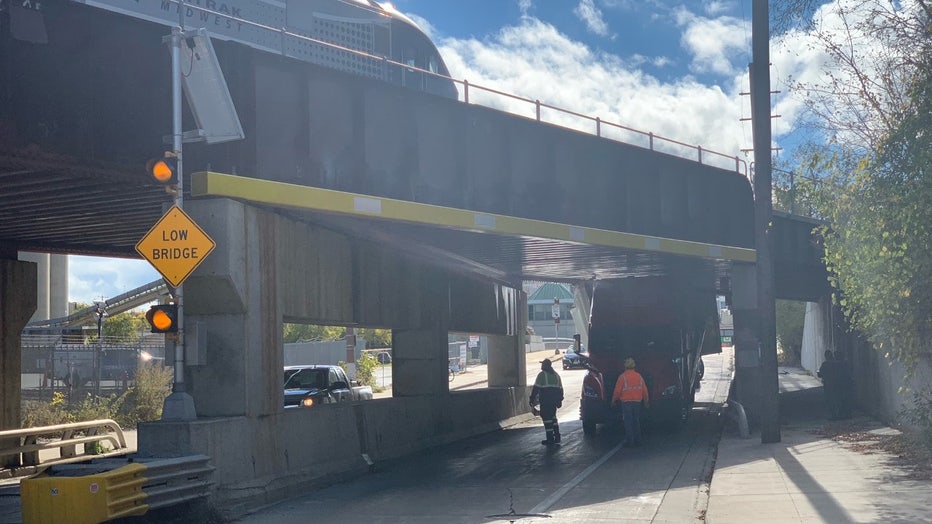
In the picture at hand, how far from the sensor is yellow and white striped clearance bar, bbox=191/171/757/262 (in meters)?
13.8

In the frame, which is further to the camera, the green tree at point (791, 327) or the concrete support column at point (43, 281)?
the concrete support column at point (43, 281)

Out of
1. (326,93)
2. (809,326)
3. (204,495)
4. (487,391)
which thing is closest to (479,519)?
(204,495)

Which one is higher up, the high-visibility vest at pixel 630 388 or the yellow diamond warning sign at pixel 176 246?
the yellow diamond warning sign at pixel 176 246

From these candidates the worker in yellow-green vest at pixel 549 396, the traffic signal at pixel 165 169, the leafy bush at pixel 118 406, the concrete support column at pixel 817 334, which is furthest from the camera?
the concrete support column at pixel 817 334

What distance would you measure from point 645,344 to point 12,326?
535 inches

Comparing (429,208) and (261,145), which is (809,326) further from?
(261,145)

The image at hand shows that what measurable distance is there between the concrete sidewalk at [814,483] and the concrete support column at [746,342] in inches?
119

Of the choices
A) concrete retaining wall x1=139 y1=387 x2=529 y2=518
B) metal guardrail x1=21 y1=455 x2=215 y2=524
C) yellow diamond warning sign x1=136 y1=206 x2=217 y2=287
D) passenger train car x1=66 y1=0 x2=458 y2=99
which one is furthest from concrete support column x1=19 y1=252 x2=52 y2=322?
metal guardrail x1=21 y1=455 x2=215 y2=524

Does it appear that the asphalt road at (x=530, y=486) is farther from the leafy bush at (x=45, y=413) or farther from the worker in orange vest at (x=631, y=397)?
the leafy bush at (x=45, y=413)

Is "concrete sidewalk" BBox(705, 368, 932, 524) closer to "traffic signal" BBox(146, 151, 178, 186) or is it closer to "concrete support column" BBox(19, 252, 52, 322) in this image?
"traffic signal" BBox(146, 151, 178, 186)

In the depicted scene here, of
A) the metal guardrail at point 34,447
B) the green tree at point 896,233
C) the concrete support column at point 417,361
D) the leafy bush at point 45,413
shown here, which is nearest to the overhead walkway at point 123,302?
the leafy bush at point 45,413

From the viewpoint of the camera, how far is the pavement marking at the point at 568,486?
12.7 meters

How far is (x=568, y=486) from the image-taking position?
1466cm

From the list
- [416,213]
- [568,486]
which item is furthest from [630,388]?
[416,213]
